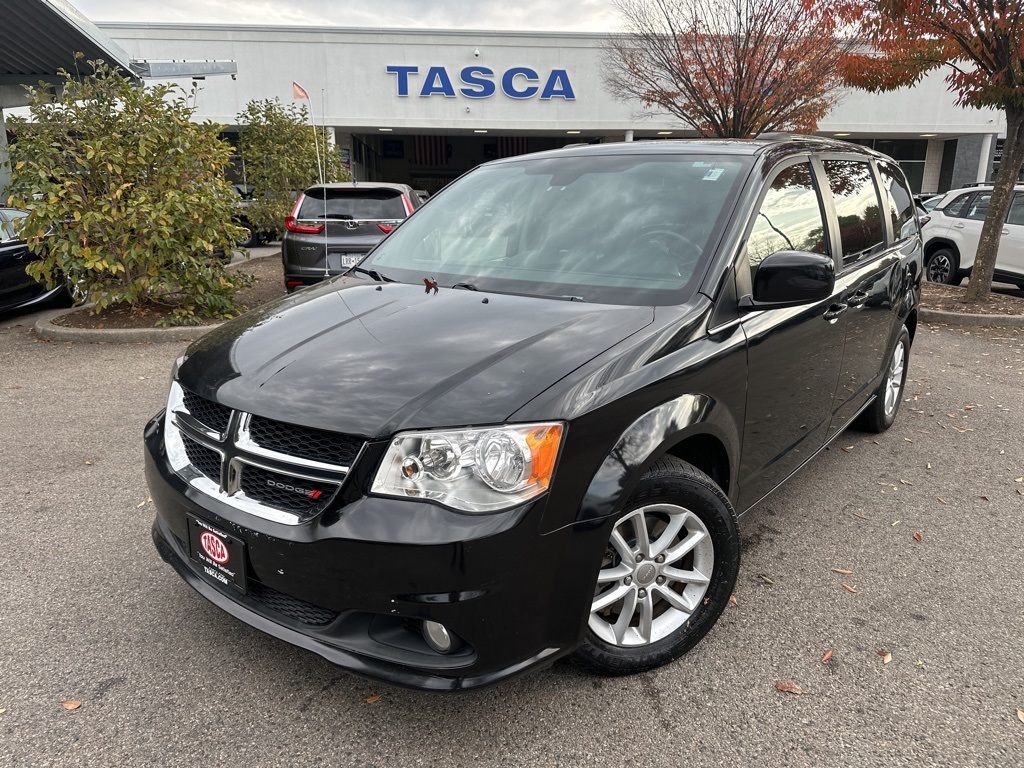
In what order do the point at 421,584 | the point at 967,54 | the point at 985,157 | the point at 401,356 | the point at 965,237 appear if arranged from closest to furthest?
the point at 421,584, the point at 401,356, the point at 967,54, the point at 965,237, the point at 985,157

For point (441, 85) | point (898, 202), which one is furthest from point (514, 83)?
point (898, 202)

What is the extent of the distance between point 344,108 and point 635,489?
2724cm

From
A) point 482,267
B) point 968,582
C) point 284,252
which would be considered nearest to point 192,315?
point 284,252

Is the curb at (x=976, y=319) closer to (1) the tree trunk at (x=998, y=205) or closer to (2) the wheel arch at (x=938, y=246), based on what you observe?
(1) the tree trunk at (x=998, y=205)

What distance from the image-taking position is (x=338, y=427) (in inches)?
76.5

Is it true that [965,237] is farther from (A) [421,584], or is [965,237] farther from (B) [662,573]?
(A) [421,584]

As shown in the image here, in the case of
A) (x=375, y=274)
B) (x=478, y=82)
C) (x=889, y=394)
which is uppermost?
(x=478, y=82)

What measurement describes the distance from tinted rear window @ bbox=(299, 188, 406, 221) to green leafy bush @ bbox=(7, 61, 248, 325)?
1.02 m

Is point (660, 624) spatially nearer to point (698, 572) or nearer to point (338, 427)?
point (698, 572)

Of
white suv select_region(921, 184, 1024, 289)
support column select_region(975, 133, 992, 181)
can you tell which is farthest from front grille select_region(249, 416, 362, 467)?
support column select_region(975, 133, 992, 181)

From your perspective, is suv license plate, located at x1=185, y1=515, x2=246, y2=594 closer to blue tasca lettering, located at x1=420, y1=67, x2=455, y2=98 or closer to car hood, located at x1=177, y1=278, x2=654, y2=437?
car hood, located at x1=177, y1=278, x2=654, y2=437

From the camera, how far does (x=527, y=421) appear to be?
191cm

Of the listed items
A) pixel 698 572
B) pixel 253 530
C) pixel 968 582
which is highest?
pixel 253 530

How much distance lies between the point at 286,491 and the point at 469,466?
0.56 metres
